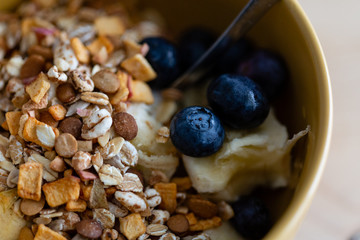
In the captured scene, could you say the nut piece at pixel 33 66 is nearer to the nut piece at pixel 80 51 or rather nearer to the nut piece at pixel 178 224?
the nut piece at pixel 80 51

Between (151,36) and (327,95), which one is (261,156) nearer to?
(327,95)

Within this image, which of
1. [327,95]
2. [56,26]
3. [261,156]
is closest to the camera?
[327,95]

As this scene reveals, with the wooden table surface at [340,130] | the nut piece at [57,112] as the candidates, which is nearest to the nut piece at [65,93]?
the nut piece at [57,112]

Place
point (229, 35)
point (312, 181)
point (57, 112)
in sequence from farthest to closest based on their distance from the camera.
→ point (229, 35) < point (57, 112) < point (312, 181)

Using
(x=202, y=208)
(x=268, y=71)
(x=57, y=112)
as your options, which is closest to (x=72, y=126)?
(x=57, y=112)

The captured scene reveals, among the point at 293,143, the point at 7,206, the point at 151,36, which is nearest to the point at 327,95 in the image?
the point at 293,143

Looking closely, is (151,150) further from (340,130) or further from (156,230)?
(340,130)
